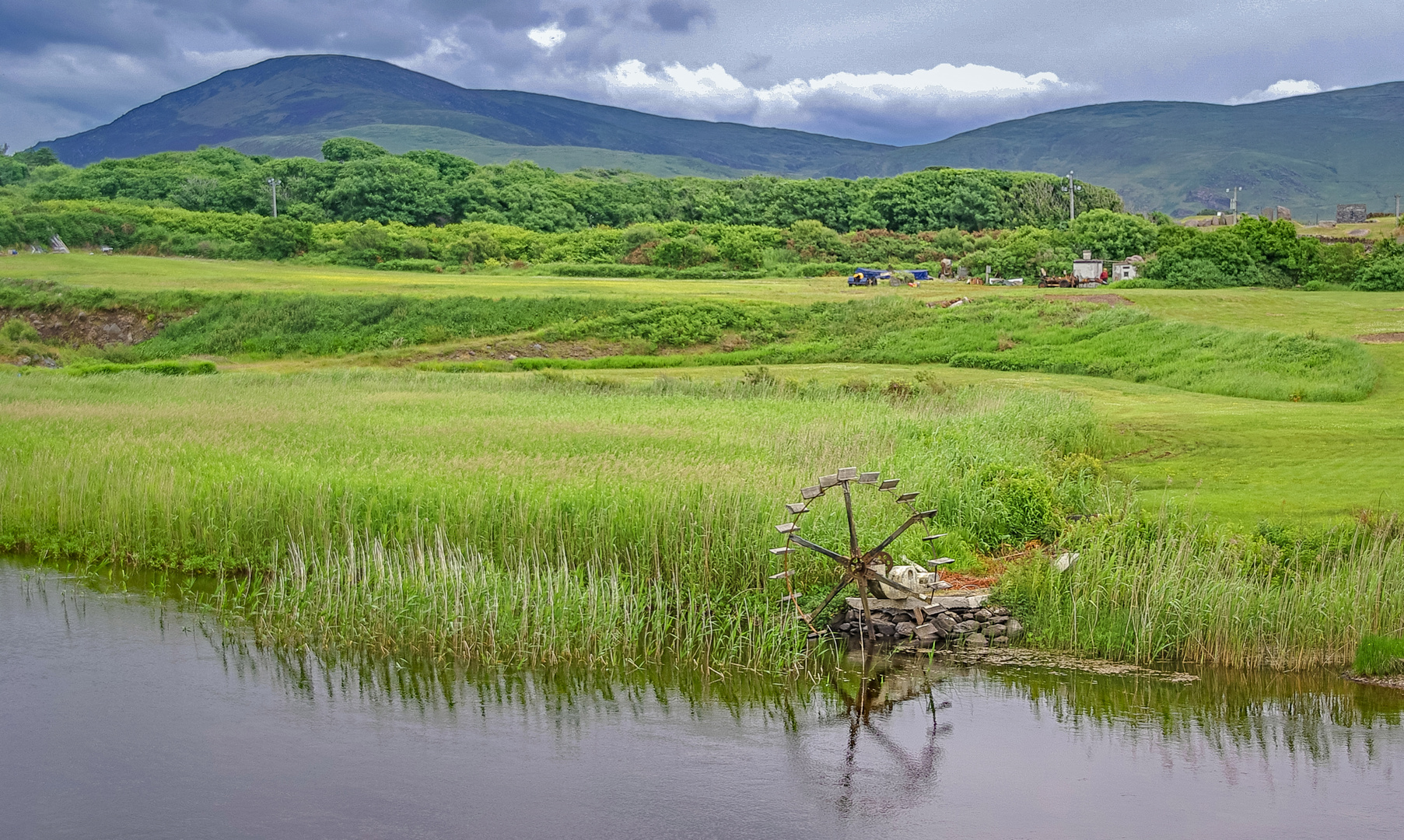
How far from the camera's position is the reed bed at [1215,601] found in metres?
14.3

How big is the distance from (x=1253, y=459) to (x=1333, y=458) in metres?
1.38

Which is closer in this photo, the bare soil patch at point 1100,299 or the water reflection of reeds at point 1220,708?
the water reflection of reeds at point 1220,708

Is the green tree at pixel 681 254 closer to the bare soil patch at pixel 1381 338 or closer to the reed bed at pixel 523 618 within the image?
the bare soil patch at pixel 1381 338

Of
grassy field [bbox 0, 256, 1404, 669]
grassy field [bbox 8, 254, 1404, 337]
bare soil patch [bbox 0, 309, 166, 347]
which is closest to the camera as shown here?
grassy field [bbox 0, 256, 1404, 669]

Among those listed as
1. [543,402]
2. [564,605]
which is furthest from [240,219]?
[564,605]

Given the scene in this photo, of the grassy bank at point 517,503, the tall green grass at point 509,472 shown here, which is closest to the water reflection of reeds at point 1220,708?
the grassy bank at point 517,503

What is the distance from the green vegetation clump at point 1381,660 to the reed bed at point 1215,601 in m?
0.24

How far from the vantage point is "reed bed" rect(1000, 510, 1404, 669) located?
1434cm

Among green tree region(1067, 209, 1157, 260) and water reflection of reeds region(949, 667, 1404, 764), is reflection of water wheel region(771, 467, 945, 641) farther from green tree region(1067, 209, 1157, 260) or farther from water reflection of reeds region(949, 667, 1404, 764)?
green tree region(1067, 209, 1157, 260)

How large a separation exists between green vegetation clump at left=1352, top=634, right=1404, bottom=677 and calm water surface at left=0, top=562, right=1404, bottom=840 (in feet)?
1.59

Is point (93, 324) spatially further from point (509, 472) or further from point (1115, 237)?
point (1115, 237)

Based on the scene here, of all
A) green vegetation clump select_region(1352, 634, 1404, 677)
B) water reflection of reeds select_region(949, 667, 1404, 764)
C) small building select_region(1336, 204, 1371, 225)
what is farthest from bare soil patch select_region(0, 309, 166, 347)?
small building select_region(1336, 204, 1371, 225)

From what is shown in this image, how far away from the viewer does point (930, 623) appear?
50.3 ft

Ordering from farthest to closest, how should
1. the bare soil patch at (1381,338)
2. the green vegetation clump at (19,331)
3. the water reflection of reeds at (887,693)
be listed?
the green vegetation clump at (19,331) < the bare soil patch at (1381,338) < the water reflection of reeds at (887,693)
